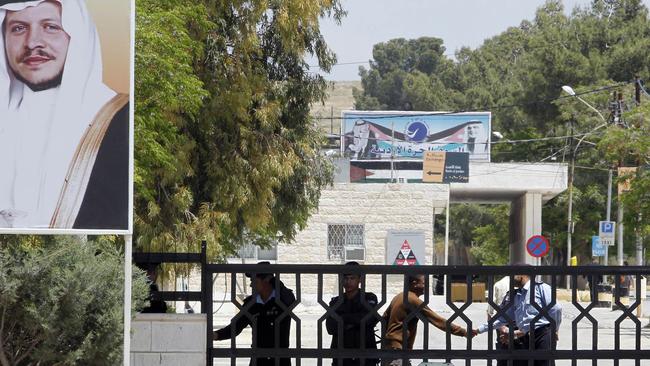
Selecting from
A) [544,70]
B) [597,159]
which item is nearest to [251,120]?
[597,159]

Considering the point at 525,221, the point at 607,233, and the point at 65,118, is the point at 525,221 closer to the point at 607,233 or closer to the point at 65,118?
the point at 607,233

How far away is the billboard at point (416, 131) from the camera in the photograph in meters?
75.9

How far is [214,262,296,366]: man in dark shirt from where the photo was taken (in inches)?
382

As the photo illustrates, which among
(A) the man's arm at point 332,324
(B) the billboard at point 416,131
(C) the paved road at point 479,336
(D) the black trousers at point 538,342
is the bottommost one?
(C) the paved road at point 479,336

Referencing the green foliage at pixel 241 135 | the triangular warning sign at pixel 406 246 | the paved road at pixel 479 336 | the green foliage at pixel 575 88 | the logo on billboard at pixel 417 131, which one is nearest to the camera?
the green foliage at pixel 241 135

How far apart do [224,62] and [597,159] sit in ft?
139

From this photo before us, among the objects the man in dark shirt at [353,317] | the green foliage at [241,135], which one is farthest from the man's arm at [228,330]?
the green foliage at [241,135]

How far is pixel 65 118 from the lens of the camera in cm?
826

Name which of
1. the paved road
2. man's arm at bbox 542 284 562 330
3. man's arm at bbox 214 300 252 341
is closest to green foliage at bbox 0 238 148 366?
man's arm at bbox 214 300 252 341

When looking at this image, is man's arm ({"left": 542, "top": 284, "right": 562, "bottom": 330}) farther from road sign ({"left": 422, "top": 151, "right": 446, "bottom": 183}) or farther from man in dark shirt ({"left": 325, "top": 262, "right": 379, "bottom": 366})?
road sign ({"left": 422, "top": 151, "right": 446, "bottom": 183})

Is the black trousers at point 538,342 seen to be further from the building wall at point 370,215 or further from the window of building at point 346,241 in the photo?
the window of building at point 346,241

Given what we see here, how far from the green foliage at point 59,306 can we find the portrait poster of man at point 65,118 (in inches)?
18.6

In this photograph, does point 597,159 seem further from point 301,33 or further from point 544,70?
point 301,33

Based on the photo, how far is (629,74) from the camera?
6531 centimetres
